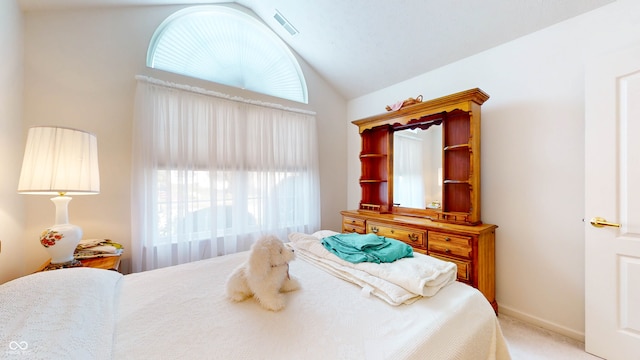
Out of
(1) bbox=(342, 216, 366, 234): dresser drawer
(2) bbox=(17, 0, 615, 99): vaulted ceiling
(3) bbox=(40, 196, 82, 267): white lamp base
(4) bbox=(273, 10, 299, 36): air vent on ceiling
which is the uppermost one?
(4) bbox=(273, 10, 299, 36): air vent on ceiling

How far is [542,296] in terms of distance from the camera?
186 cm

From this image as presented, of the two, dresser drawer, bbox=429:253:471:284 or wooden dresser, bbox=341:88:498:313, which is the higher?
wooden dresser, bbox=341:88:498:313

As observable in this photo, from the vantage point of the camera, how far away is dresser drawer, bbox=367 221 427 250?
7.04 feet

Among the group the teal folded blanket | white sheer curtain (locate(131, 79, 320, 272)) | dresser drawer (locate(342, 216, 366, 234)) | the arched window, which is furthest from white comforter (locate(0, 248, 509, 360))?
the arched window

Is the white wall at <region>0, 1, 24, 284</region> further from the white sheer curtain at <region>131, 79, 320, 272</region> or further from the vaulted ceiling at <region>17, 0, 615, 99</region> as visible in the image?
the white sheer curtain at <region>131, 79, 320, 272</region>

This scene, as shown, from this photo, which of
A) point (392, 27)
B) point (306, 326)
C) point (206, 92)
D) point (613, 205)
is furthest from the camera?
point (206, 92)

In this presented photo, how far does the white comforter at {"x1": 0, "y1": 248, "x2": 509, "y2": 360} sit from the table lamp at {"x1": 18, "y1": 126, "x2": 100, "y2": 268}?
531 mm

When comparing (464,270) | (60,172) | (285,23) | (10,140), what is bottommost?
(464,270)

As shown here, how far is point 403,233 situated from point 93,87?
3085 millimetres

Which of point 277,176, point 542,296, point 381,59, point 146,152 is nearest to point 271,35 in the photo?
point 381,59

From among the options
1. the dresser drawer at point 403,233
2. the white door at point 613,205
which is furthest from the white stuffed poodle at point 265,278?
the white door at point 613,205

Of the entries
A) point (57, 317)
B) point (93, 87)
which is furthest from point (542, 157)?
point (93, 87)

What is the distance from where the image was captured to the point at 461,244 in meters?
1.89

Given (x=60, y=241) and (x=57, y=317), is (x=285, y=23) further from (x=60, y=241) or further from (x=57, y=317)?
(x=57, y=317)
